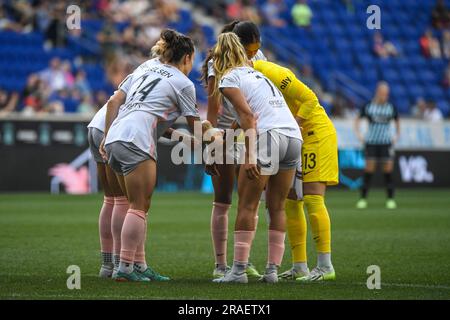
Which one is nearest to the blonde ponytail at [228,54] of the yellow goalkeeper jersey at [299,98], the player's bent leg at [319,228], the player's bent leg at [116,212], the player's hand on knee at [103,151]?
the yellow goalkeeper jersey at [299,98]

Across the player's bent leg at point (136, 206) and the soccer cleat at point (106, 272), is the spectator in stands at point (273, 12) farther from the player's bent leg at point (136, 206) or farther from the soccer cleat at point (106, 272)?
the player's bent leg at point (136, 206)

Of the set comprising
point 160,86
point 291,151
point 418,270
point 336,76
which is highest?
point 336,76

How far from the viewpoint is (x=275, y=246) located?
8.39 metres

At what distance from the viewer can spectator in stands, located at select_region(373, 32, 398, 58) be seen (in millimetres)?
30859

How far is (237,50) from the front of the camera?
27.3 feet

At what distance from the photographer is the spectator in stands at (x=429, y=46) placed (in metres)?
31.7

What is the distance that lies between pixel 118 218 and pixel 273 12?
22.0 m

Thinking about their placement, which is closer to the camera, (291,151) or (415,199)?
(291,151)

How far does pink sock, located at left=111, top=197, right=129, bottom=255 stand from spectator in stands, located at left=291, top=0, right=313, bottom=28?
22.3 meters

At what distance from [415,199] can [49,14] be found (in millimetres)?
9966

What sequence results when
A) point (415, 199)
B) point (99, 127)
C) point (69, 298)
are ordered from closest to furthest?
point (69, 298)
point (99, 127)
point (415, 199)

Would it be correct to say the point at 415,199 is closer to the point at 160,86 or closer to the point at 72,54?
the point at 72,54

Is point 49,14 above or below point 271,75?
above

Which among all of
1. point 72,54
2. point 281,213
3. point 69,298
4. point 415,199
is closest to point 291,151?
point 281,213
